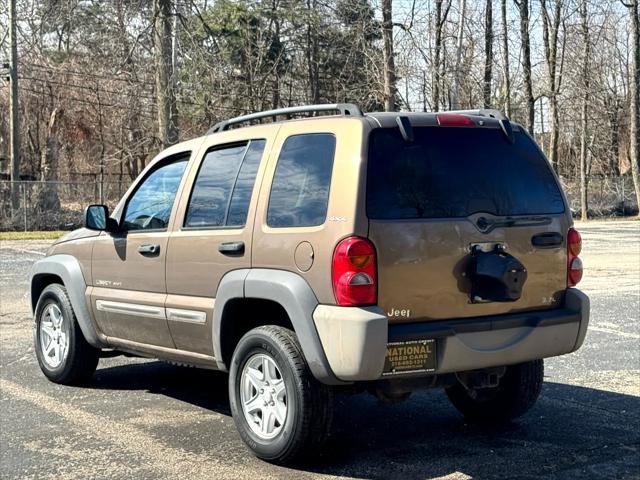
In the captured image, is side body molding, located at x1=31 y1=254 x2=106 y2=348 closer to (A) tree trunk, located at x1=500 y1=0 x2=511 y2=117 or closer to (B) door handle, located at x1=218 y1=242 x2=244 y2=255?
(B) door handle, located at x1=218 y1=242 x2=244 y2=255

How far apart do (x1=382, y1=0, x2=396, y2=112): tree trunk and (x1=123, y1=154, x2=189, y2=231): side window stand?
2314cm

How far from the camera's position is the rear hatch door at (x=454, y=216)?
4691mm

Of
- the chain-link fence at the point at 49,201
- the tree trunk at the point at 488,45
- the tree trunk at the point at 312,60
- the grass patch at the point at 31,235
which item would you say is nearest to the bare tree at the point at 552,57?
the tree trunk at the point at 488,45

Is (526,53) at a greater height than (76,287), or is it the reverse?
(526,53)

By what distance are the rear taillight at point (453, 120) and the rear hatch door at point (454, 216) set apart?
0.03 metres

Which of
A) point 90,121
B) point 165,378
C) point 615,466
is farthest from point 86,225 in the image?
point 90,121

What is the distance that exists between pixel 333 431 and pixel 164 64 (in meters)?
21.2

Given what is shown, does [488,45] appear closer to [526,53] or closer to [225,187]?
[526,53]

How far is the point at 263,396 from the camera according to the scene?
16.8ft

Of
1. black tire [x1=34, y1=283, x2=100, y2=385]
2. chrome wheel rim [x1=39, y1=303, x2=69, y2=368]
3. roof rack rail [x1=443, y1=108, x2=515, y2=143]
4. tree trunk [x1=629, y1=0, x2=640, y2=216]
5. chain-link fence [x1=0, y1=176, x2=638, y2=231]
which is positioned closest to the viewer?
roof rack rail [x1=443, y1=108, x2=515, y2=143]

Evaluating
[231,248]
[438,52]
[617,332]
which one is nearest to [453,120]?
[231,248]

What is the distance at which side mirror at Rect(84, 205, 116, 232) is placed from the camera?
255 inches

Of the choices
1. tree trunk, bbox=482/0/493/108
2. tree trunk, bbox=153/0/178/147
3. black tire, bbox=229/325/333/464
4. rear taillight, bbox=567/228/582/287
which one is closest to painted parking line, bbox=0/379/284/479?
black tire, bbox=229/325/333/464

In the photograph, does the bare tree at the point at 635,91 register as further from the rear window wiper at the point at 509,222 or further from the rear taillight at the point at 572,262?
the rear window wiper at the point at 509,222
